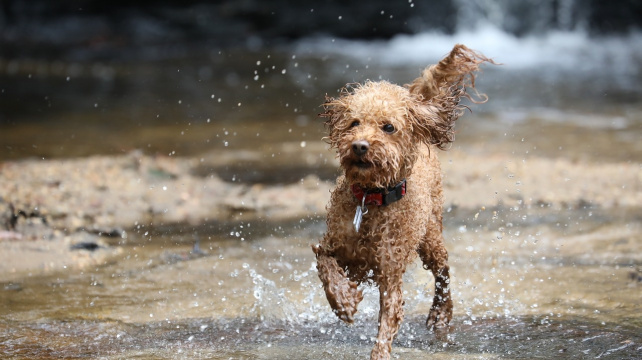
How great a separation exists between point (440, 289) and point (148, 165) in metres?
5.19

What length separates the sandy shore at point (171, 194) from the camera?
659 cm

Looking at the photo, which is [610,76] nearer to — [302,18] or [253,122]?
[253,122]

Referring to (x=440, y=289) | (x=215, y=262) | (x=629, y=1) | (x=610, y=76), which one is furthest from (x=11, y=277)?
(x=629, y=1)

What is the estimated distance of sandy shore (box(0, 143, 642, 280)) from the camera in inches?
260

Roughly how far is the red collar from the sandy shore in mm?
2832

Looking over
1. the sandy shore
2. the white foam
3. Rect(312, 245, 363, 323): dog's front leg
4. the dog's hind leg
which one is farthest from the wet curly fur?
the white foam

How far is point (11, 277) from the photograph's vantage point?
5723 millimetres

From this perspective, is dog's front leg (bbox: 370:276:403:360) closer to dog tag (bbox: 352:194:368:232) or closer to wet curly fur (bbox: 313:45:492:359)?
wet curly fur (bbox: 313:45:492:359)

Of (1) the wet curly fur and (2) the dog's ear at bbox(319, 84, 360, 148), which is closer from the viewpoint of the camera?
(1) the wet curly fur

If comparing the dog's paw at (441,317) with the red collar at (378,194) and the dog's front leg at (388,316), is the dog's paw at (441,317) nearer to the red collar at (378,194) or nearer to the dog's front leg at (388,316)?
the dog's front leg at (388,316)

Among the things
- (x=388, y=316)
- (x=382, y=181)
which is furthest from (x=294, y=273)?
(x=382, y=181)

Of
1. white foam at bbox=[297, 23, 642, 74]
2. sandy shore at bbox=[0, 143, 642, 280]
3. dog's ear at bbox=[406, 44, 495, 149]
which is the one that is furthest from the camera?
white foam at bbox=[297, 23, 642, 74]

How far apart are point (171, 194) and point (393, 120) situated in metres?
4.70

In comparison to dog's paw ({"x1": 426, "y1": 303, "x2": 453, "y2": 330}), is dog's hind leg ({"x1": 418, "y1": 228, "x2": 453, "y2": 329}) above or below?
above
